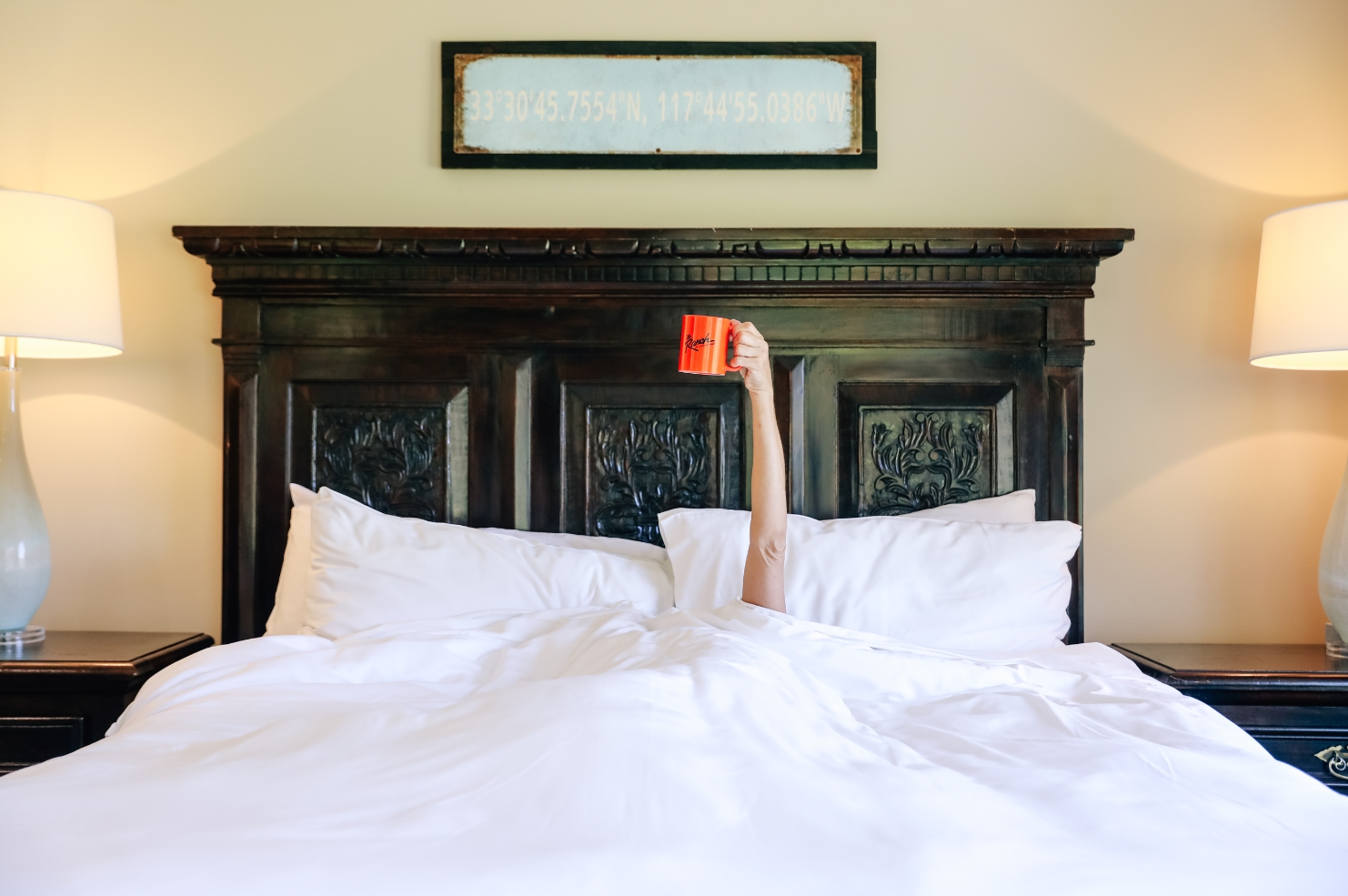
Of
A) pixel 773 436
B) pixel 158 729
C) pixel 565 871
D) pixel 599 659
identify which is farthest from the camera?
pixel 773 436

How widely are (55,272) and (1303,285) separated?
2759 mm

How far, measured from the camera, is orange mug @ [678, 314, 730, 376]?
1530 millimetres

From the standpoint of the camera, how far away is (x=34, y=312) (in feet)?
6.09

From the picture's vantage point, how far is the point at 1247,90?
7.29 feet

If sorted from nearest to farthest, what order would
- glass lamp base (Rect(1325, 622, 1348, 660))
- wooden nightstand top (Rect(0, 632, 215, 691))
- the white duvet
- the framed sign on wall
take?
the white duvet, wooden nightstand top (Rect(0, 632, 215, 691)), glass lamp base (Rect(1325, 622, 1348, 660)), the framed sign on wall

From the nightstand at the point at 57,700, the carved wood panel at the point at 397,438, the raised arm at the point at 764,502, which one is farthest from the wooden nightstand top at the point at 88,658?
the raised arm at the point at 764,502

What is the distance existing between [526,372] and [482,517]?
14.9 inches

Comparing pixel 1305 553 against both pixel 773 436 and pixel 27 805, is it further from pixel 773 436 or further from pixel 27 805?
pixel 27 805

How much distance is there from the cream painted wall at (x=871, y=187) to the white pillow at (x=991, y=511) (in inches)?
12.3

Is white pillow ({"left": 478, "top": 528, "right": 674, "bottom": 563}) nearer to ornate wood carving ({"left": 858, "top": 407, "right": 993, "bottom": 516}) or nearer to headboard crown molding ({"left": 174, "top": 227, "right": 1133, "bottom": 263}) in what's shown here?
ornate wood carving ({"left": 858, "top": 407, "right": 993, "bottom": 516})

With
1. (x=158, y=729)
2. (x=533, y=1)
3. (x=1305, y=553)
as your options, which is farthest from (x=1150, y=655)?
(x=533, y=1)

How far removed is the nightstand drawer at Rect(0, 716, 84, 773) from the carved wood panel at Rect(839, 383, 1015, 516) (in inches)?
71.5

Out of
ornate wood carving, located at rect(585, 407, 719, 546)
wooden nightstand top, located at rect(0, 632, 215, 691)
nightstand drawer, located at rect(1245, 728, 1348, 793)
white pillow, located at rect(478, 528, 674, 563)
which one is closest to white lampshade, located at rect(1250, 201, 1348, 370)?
nightstand drawer, located at rect(1245, 728, 1348, 793)

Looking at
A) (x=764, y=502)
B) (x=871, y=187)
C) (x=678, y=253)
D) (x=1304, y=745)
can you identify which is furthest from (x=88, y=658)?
(x=1304, y=745)
